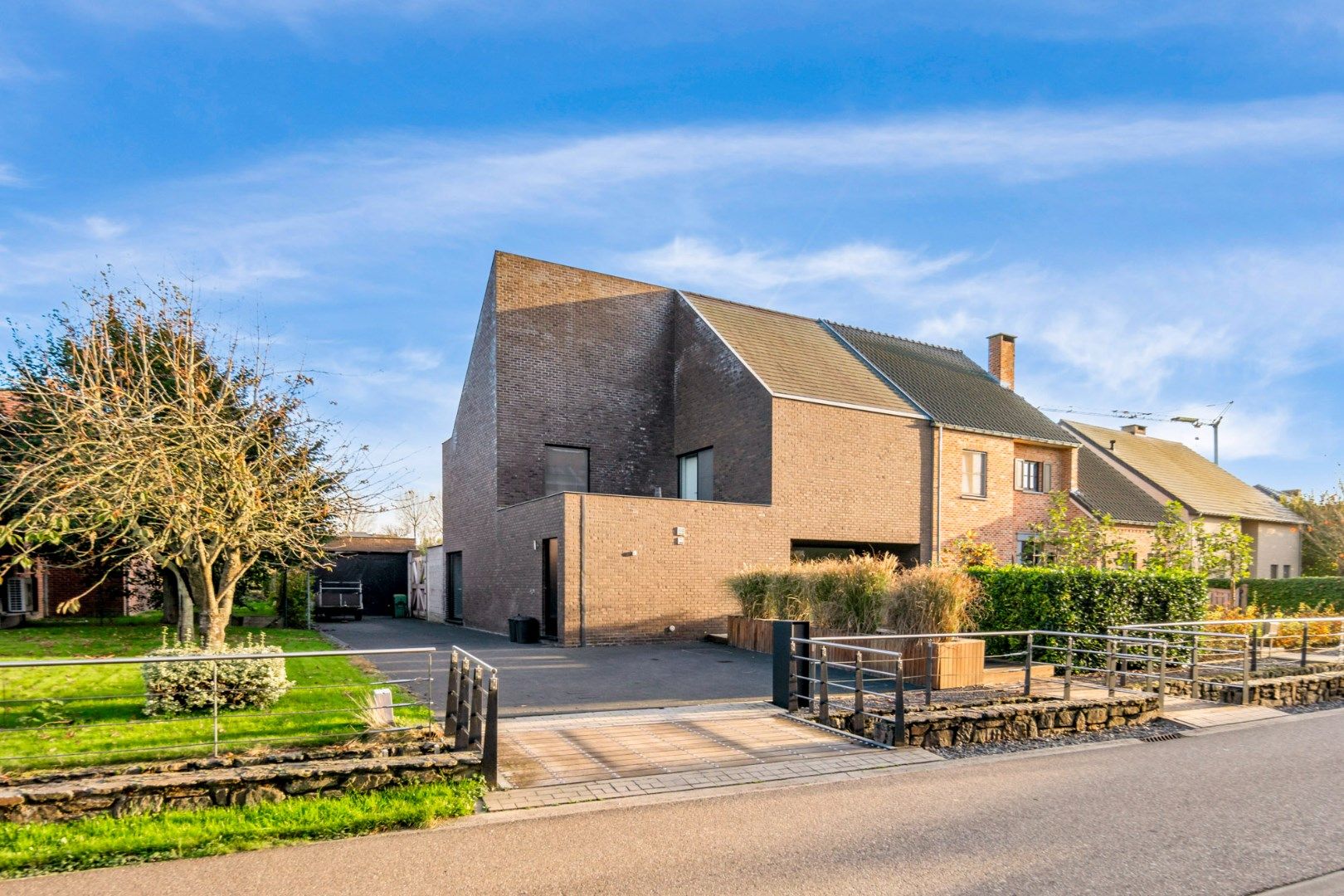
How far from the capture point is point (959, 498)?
74.6 feet

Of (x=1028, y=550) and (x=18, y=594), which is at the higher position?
(x=1028, y=550)

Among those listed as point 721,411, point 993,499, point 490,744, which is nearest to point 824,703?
point 490,744

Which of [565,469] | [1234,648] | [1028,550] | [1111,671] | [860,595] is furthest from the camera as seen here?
[1028,550]

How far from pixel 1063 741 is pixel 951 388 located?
18305 millimetres

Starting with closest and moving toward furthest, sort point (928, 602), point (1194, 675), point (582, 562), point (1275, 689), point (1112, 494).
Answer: point (1194, 675) < point (1275, 689) < point (928, 602) < point (582, 562) < point (1112, 494)

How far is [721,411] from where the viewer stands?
2195cm

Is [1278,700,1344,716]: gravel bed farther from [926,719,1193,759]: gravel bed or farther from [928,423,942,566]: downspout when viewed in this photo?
[928,423,942,566]: downspout

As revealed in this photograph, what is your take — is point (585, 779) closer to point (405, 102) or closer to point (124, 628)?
point (405, 102)

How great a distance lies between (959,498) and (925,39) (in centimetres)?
1575

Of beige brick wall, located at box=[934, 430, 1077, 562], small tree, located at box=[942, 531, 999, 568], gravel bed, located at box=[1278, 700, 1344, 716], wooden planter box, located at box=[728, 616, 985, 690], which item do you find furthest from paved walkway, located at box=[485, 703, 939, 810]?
beige brick wall, located at box=[934, 430, 1077, 562]

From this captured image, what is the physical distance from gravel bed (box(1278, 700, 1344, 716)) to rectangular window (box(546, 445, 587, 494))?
634 inches

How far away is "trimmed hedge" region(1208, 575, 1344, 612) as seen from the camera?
2372 centimetres

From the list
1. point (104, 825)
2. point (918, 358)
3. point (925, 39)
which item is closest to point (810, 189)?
point (925, 39)

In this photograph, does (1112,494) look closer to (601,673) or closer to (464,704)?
(601,673)
